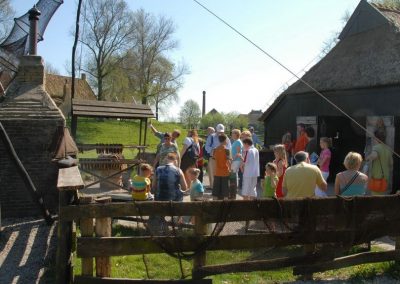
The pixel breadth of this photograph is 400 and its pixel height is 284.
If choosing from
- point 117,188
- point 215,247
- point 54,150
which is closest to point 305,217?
point 215,247

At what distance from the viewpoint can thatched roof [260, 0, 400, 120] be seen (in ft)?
39.9

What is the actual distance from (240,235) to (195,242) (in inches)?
19.6

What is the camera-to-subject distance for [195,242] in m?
4.51

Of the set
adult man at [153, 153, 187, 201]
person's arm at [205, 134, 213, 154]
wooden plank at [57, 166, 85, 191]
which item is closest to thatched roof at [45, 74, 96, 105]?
person's arm at [205, 134, 213, 154]

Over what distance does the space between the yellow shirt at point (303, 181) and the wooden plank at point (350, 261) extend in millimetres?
1039

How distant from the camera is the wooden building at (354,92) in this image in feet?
38.1

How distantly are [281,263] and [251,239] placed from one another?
0.46 m

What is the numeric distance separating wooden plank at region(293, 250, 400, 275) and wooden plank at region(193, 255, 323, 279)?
0.27ft

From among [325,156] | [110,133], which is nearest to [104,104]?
[325,156]

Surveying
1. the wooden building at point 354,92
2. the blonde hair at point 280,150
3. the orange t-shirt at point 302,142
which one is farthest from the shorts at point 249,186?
the wooden building at point 354,92

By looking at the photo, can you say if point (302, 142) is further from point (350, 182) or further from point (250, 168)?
point (350, 182)

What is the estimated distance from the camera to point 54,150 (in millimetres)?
7797

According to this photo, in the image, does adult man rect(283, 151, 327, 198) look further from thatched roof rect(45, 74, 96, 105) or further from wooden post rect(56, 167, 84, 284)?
thatched roof rect(45, 74, 96, 105)

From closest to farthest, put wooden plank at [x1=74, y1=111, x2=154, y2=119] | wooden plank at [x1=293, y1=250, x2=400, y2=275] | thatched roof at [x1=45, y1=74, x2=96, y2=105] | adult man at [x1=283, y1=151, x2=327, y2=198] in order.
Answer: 1. wooden plank at [x1=293, y1=250, x2=400, y2=275]
2. adult man at [x1=283, y1=151, x2=327, y2=198]
3. wooden plank at [x1=74, y1=111, x2=154, y2=119]
4. thatched roof at [x1=45, y1=74, x2=96, y2=105]
